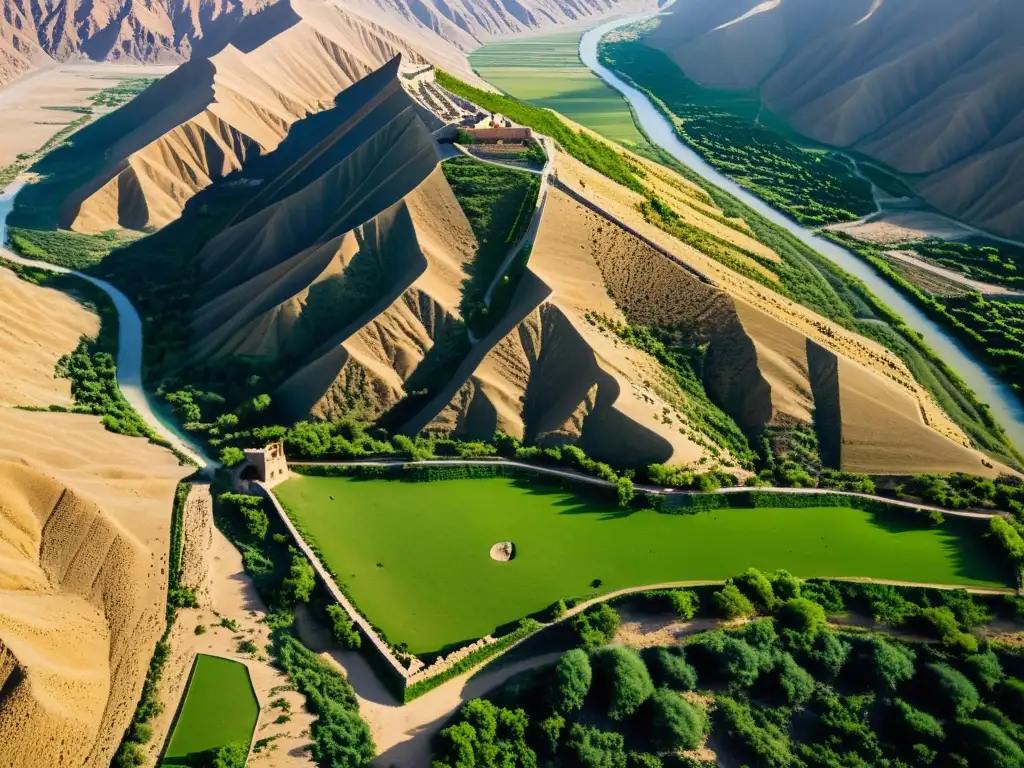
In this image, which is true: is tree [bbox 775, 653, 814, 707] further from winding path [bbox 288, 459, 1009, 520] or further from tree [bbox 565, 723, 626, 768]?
winding path [bbox 288, 459, 1009, 520]

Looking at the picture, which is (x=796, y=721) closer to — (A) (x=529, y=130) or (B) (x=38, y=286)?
(A) (x=529, y=130)

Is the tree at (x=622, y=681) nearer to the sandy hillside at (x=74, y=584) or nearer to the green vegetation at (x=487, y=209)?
the sandy hillside at (x=74, y=584)

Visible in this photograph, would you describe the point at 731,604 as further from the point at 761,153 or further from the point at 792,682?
the point at 761,153

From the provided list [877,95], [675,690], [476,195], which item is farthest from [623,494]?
[877,95]

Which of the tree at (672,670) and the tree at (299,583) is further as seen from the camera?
the tree at (299,583)

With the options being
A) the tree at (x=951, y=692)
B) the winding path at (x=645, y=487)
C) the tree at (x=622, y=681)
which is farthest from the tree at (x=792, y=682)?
the winding path at (x=645, y=487)

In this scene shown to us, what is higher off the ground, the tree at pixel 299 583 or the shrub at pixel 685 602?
the shrub at pixel 685 602

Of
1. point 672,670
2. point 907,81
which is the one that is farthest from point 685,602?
point 907,81
